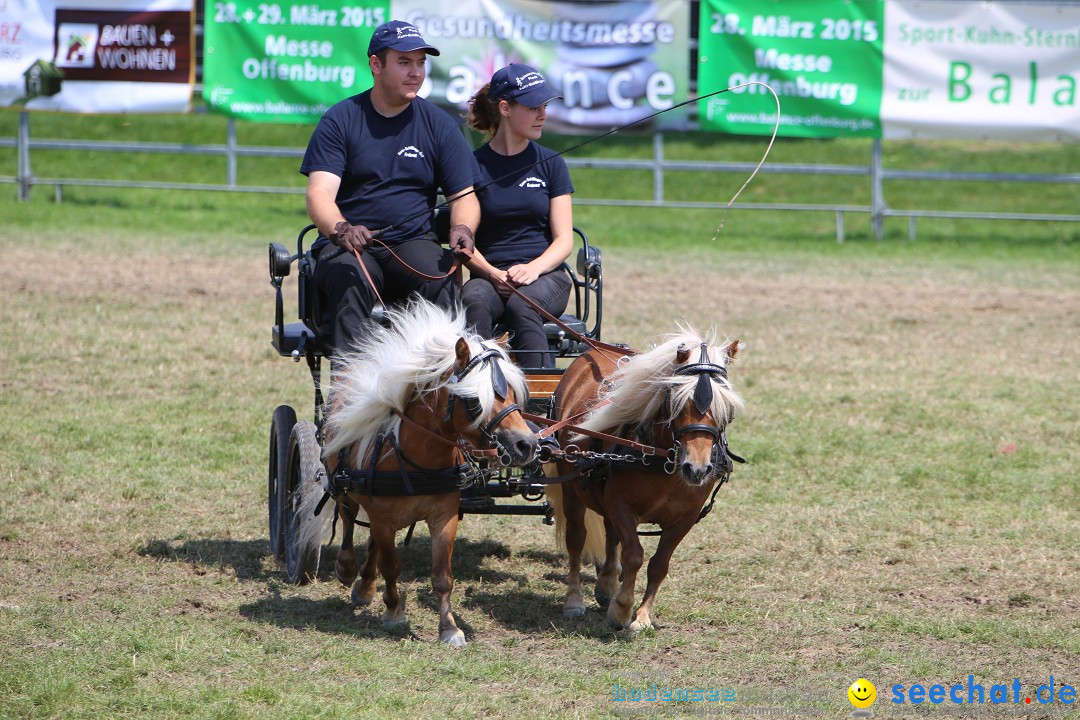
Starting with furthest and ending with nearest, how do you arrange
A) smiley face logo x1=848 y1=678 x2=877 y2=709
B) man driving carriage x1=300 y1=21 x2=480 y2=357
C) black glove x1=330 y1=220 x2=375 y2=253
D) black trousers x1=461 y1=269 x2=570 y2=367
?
black trousers x1=461 y1=269 x2=570 y2=367
man driving carriage x1=300 y1=21 x2=480 y2=357
black glove x1=330 y1=220 x2=375 y2=253
smiley face logo x1=848 y1=678 x2=877 y2=709

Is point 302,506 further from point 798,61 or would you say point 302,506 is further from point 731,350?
point 798,61

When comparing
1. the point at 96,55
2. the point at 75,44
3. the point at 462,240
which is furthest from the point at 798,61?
the point at 462,240

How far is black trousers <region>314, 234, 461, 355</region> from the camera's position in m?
4.75

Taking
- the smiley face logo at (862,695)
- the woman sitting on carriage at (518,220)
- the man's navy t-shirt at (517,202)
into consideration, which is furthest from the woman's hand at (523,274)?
the smiley face logo at (862,695)

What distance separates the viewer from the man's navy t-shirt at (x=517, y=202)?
525 centimetres

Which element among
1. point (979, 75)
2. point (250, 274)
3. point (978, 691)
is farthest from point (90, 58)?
point (978, 691)

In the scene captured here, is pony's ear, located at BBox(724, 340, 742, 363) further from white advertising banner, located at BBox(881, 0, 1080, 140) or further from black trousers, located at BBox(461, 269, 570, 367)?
white advertising banner, located at BBox(881, 0, 1080, 140)

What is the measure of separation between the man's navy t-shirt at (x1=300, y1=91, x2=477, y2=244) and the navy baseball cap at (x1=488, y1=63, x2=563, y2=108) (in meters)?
0.27

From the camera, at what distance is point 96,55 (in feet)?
46.4

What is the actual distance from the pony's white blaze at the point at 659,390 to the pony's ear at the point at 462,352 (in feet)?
1.92

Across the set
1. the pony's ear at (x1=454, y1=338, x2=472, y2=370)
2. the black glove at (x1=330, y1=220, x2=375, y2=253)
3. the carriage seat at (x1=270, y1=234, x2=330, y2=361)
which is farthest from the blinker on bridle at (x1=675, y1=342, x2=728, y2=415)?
the carriage seat at (x1=270, y1=234, x2=330, y2=361)

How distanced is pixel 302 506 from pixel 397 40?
1.87 metres

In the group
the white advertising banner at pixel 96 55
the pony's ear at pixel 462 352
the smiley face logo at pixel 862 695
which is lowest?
the smiley face logo at pixel 862 695

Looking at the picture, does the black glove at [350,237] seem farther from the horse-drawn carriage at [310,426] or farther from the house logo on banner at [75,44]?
the house logo on banner at [75,44]
